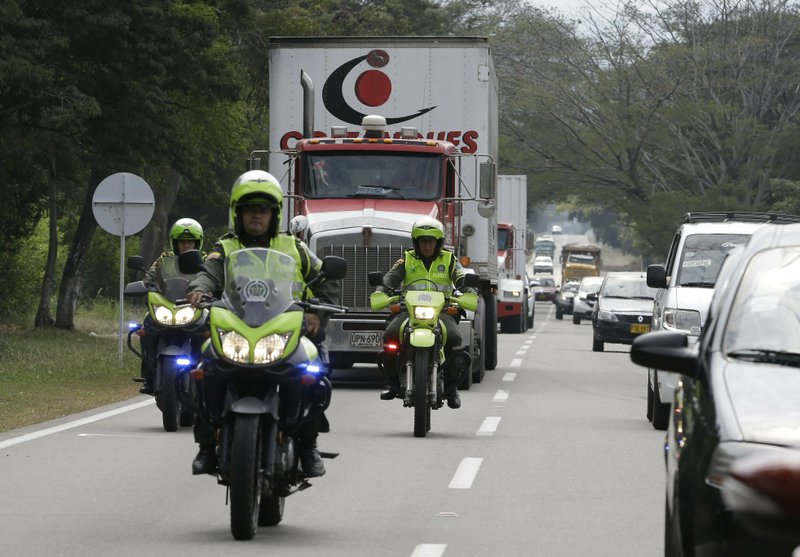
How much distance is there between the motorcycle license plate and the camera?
20.6 metres

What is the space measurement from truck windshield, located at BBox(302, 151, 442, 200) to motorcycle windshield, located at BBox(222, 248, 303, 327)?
479 inches

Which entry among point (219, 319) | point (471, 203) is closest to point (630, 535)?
point (219, 319)

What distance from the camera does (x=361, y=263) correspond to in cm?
2059

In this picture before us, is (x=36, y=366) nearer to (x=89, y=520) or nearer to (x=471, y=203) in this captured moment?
(x=471, y=203)

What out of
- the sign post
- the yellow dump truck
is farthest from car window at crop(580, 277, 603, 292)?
the yellow dump truck

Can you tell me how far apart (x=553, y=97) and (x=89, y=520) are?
5527 cm

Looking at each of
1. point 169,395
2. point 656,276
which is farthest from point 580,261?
point 169,395

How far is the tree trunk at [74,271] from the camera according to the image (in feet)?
117

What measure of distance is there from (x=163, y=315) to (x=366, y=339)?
6.22m

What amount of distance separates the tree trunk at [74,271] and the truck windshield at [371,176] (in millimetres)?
14782

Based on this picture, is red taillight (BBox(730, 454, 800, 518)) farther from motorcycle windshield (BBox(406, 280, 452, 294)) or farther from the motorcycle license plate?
the motorcycle license plate

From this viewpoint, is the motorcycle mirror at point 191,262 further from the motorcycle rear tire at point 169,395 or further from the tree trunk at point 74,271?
the tree trunk at point 74,271

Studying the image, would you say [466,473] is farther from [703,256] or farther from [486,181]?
[486,181]

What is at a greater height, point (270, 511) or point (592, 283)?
point (270, 511)
